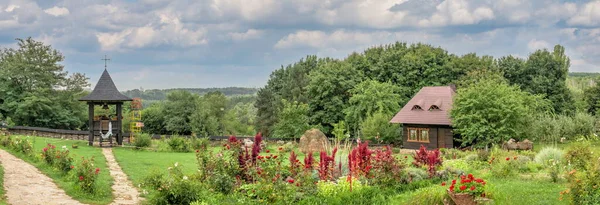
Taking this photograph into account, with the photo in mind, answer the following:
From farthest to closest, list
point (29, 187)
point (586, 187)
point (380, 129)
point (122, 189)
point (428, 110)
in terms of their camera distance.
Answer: point (380, 129) < point (428, 110) < point (122, 189) < point (29, 187) < point (586, 187)

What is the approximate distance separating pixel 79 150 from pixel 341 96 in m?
20.7

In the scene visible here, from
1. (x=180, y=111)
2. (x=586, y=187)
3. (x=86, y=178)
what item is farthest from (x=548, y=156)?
(x=180, y=111)

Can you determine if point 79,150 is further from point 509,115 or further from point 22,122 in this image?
point 509,115

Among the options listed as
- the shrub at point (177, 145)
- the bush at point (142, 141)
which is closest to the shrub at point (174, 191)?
the shrub at point (177, 145)

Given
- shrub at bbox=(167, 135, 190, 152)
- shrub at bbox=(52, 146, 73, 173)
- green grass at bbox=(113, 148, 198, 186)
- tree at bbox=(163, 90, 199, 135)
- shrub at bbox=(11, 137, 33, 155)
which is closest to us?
shrub at bbox=(52, 146, 73, 173)

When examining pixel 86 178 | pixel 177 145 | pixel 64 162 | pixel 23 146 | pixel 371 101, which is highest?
pixel 371 101

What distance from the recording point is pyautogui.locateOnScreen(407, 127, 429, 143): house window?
101 ft

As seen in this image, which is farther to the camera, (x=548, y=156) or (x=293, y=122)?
(x=293, y=122)

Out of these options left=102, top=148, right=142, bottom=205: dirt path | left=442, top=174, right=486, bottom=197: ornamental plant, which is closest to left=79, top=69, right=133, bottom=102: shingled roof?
left=102, top=148, right=142, bottom=205: dirt path

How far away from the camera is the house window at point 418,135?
30.7 m

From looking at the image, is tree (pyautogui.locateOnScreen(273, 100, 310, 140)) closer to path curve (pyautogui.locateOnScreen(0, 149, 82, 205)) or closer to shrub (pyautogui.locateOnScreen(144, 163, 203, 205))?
path curve (pyautogui.locateOnScreen(0, 149, 82, 205))

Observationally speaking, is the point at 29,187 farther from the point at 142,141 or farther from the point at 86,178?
the point at 142,141

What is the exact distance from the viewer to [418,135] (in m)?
31.0

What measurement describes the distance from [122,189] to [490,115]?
767 inches
